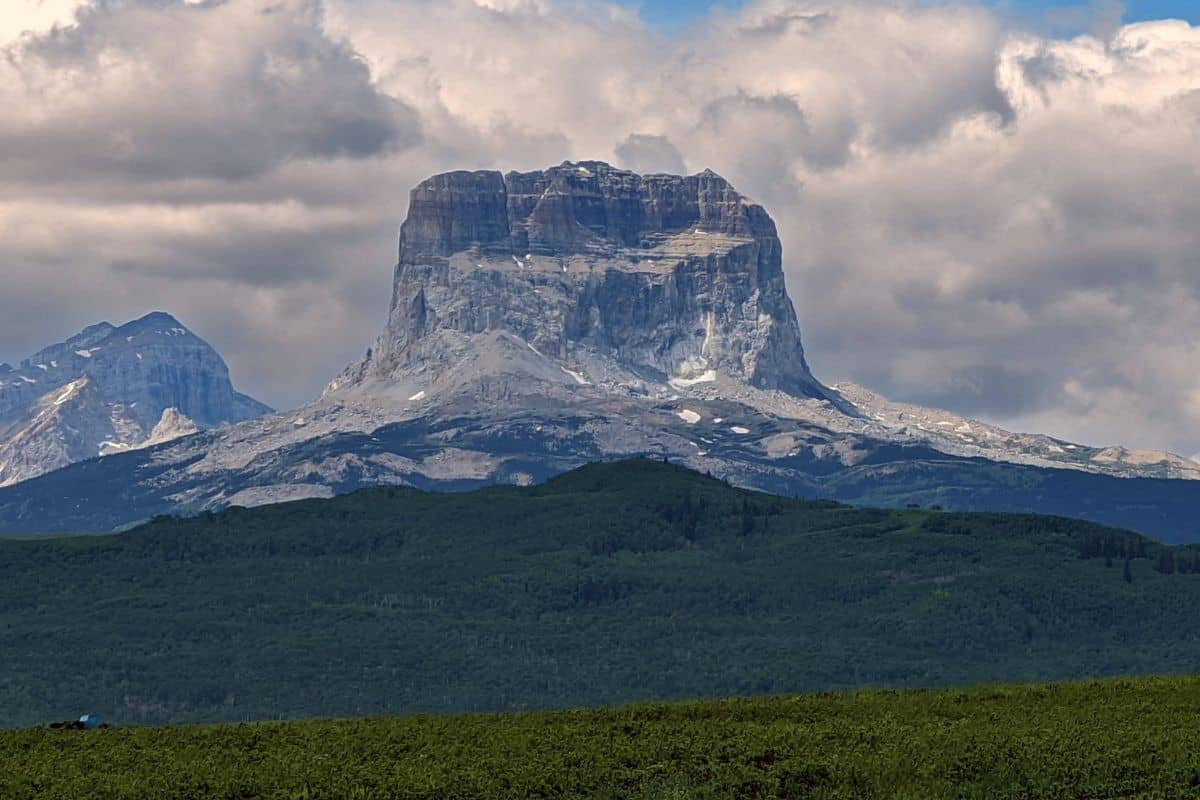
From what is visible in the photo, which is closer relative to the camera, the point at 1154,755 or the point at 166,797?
the point at 166,797

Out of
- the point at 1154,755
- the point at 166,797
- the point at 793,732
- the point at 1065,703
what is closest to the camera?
the point at 166,797

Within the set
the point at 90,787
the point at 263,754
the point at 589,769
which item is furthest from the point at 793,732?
the point at 90,787

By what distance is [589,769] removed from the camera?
13450cm

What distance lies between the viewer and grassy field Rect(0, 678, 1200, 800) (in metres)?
129

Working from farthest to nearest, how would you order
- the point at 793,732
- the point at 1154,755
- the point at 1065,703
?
the point at 1065,703 < the point at 793,732 < the point at 1154,755

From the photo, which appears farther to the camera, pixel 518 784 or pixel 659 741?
pixel 659 741

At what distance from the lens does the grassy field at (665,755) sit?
12912 cm

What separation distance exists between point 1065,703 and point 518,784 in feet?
166

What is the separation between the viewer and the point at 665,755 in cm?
13888

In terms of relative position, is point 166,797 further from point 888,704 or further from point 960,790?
point 888,704

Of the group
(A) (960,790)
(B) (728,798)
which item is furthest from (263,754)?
(A) (960,790)

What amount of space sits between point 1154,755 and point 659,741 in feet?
103

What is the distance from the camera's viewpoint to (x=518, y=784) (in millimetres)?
130500

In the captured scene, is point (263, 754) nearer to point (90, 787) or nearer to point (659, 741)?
point (90, 787)
